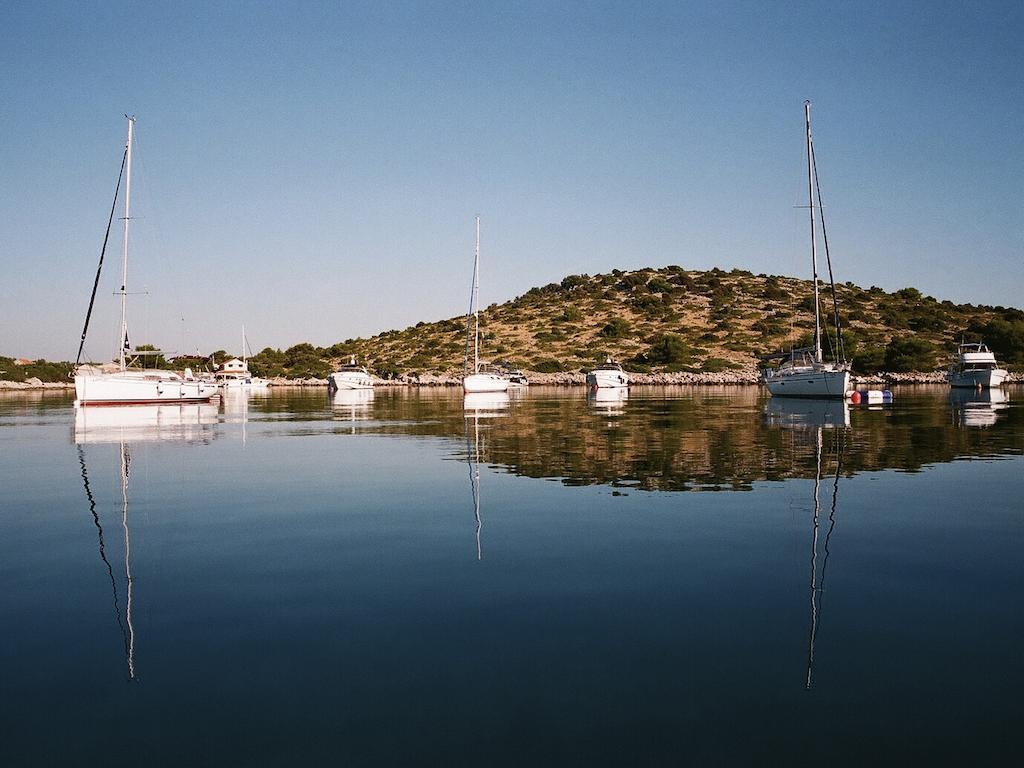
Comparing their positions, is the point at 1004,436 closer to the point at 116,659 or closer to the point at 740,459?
the point at 740,459

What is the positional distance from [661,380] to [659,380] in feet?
0.82

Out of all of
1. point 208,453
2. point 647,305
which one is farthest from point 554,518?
point 647,305

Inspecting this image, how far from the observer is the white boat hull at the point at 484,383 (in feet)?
241

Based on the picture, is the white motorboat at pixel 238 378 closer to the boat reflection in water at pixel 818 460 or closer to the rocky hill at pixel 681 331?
the rocky hill at pixel 681 331

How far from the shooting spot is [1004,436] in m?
27.7

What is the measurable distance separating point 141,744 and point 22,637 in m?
2.96

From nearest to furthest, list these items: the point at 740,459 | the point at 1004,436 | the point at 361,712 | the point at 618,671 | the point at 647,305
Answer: the point at 361,712 → the point at 618,671 → the point at 740,459 → the point at 1004,436 → the point at 647,305

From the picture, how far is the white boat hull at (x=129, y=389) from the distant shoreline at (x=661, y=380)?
181ft

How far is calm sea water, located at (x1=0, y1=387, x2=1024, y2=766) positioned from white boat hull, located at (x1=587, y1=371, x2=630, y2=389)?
63009mm

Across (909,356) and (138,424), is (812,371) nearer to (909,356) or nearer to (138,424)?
(138,424)

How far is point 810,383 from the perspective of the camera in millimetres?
55125

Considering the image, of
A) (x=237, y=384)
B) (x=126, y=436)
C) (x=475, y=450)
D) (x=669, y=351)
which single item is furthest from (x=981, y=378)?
(x=237, y=384)

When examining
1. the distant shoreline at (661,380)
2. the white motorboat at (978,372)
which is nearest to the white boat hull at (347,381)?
the distant shoreline at (661,380)

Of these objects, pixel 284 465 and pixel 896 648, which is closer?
pixel 896 648
